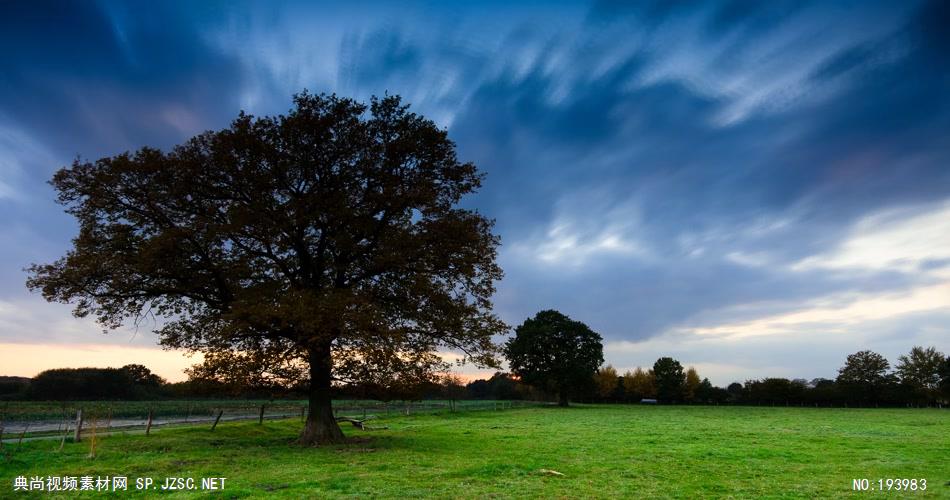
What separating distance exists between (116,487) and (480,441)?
1673 cm

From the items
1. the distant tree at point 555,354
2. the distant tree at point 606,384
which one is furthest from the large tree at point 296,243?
the distant tree at point 606,384

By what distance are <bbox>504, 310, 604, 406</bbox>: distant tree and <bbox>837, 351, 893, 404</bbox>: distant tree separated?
6626 cm

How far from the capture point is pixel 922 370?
392 ft

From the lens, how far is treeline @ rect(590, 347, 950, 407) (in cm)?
11425

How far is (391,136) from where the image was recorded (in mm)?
26625

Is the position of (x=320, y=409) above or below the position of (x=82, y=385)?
above

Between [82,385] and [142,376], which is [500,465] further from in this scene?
[142,376]

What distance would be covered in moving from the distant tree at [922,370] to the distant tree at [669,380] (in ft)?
149

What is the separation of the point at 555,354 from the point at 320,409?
221ft

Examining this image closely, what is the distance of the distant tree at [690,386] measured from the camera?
137m

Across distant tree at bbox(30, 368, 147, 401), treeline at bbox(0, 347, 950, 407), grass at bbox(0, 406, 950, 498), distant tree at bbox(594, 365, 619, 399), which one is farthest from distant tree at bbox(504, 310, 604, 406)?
distant tree at bbox(30, 368, 147, 401)

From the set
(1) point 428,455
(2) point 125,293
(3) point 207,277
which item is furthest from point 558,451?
(2) point 125,293

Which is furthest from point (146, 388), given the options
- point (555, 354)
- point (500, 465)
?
point (500, 465)

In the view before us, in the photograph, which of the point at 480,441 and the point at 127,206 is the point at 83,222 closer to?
the point at 127,206
